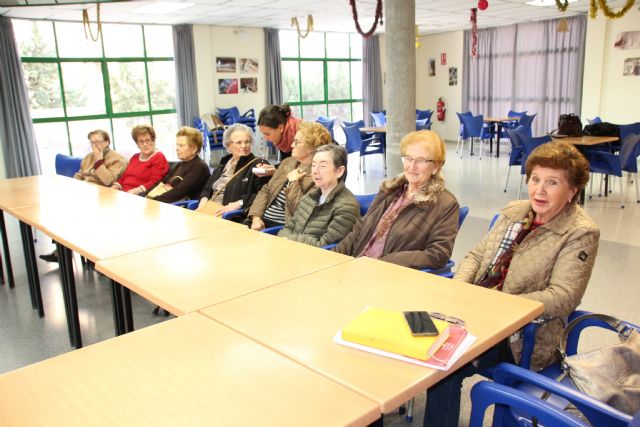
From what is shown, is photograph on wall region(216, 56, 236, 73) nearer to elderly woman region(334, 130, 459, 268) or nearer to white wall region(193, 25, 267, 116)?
white wall region(193, 25, 267, 116)

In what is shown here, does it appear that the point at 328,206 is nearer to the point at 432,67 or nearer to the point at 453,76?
the point at 453,76

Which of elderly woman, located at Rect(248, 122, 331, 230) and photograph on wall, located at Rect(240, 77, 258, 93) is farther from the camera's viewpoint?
photograph on wall, located at Rect(240, 77, 258, 93)

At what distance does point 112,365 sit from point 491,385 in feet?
3.51

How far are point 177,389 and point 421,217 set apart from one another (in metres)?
1.67

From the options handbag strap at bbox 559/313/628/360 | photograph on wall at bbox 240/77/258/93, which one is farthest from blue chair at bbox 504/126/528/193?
photograph on wall at bbox 240/77/258/93

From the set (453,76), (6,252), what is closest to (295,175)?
(6,252)

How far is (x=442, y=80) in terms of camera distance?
1427cm

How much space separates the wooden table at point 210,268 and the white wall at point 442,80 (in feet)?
40.4

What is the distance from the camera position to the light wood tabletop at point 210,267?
197cm

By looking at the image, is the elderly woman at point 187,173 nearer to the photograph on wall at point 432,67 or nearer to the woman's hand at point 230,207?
the woman's hand at point 230,207

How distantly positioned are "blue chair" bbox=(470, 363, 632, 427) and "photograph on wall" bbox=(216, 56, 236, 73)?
11.0 meters

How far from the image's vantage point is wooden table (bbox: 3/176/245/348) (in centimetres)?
268

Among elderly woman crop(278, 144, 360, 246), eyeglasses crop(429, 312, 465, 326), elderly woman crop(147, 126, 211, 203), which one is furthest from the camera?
elderly woman crop(147, 126, 211, 203)

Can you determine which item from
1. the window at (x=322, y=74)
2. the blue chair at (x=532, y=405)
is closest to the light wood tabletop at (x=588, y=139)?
the blue chair at (x=532, y=405)
